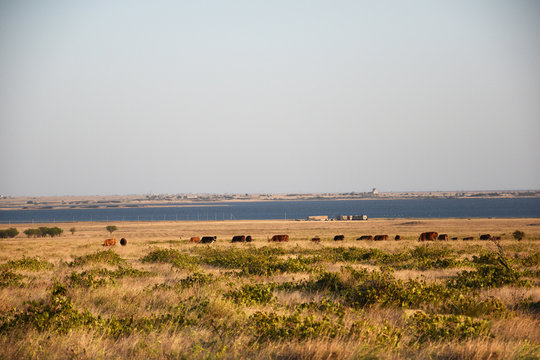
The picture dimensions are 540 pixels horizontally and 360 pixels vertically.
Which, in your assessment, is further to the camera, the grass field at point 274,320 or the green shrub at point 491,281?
the green shrub at point 491,281

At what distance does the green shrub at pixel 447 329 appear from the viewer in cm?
840

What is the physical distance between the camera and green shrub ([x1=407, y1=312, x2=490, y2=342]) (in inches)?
331

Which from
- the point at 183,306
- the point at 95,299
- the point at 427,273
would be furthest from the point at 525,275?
the point at 95,299

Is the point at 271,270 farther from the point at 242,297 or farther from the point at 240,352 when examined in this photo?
the point at 240,352

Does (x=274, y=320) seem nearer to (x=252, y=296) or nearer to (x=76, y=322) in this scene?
(x=252, y=296)

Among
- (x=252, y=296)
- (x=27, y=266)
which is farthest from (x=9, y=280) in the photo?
(x=252, y=296)

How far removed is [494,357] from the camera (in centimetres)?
743

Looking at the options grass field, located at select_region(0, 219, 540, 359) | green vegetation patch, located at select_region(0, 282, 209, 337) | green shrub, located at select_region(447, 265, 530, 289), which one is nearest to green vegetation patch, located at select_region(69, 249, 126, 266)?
grass field, located at select_region(0, 219, 540, 359)

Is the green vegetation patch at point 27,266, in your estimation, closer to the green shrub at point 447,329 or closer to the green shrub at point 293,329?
the green shrub at point 293,329

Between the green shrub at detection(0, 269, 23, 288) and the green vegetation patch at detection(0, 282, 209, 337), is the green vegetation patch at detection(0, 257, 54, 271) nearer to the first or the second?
the green shrub at detection(0, 269, 23, 288)

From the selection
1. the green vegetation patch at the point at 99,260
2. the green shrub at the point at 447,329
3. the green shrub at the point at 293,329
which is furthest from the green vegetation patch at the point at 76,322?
the green vegetation patch at the point at 99,260

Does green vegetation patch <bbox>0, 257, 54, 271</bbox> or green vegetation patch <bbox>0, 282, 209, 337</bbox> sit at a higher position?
green vegetation patch <bbox>0, 282, 209, 337</bbox>

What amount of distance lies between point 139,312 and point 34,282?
742 cm

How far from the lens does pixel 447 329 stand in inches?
346
